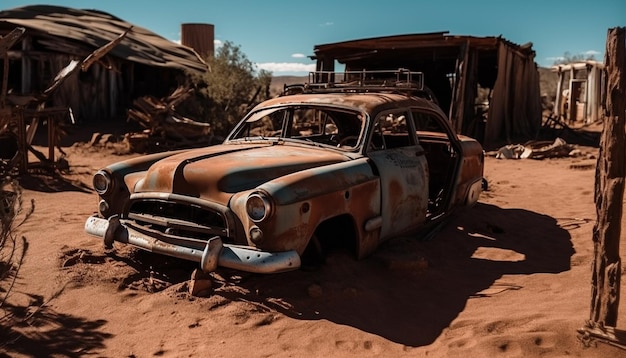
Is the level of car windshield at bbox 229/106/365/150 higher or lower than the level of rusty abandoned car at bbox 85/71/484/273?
higher

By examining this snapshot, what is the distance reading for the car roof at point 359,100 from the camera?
215 inches

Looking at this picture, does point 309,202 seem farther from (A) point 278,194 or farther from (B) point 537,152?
(B) point 537,152

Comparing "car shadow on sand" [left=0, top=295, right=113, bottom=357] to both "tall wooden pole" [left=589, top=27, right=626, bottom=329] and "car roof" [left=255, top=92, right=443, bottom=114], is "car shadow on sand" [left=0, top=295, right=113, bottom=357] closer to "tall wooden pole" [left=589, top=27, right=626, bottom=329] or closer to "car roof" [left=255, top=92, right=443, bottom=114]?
"car roof" [left=255, top=92, right=443, bottom=114]

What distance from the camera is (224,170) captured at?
4.48 m

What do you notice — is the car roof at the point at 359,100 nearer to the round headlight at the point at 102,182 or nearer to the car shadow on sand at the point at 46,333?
the round headlight at the point at 102,182

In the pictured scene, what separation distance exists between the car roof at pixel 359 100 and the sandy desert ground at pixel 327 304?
134 cm

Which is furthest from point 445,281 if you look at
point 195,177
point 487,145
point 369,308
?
point 487,145

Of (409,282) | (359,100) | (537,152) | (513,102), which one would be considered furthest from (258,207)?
(513,102)

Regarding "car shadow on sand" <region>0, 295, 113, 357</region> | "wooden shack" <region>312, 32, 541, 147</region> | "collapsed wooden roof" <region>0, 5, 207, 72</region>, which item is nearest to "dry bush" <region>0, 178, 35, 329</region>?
"car shadow on sand" <region>0, 295, 113, 357</region>

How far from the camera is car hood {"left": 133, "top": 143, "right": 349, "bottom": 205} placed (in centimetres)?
439

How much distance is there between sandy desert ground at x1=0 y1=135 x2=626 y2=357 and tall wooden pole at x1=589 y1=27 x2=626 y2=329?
0.29 metres

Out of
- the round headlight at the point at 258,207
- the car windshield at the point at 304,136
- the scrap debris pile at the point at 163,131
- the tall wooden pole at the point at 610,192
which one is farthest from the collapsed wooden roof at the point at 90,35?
the tall wooden pole at the point at 610,192

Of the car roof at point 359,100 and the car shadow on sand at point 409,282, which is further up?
the car roof at point 359,100

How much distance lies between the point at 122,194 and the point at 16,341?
171 cm
